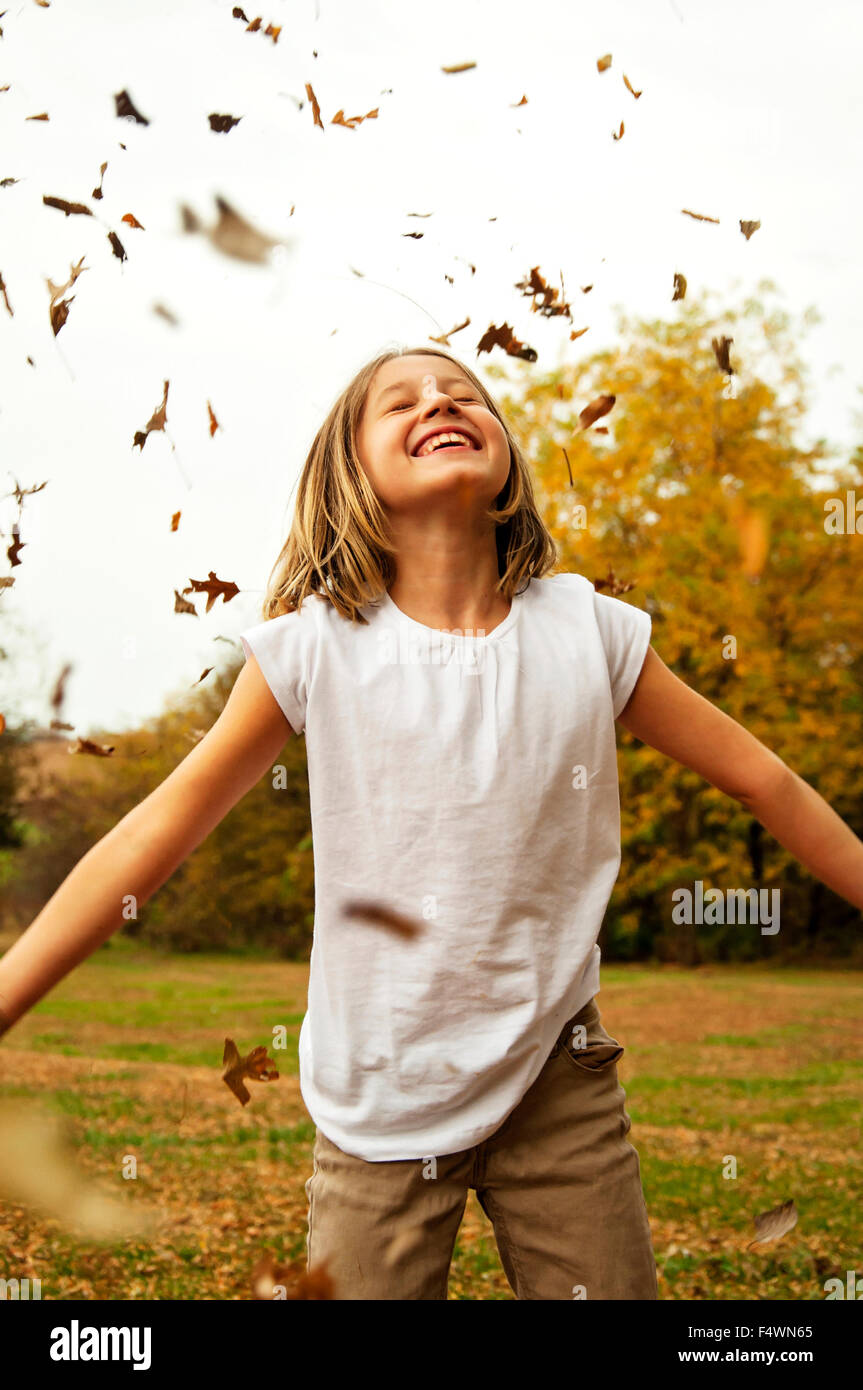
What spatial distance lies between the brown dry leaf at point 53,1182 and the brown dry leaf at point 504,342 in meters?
3.81

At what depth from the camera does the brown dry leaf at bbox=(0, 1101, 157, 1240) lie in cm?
509

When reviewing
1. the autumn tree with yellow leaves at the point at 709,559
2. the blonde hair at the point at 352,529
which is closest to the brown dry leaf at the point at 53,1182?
the blonde hair at the point at 352,529

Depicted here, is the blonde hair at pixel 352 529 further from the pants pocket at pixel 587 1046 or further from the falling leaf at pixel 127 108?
the falling leaf at pixel 127 108

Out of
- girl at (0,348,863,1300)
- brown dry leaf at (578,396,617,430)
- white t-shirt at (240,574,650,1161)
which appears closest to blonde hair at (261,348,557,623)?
girl at (0,348,863,1300)

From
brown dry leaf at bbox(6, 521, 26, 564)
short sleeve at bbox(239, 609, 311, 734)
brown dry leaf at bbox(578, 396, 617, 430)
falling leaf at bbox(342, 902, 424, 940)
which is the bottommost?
falling leaf at bbox(342, 902, 424, 940)

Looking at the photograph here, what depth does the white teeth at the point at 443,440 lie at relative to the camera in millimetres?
2084

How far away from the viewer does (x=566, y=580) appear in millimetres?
2246

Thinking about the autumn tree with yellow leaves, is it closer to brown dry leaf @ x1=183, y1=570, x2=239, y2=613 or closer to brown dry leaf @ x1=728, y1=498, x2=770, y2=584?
brown dry leaf @ x1=728, y1=498, x2=770, y2=584

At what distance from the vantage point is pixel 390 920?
1927 mm

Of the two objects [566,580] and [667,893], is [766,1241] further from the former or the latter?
[667,893]

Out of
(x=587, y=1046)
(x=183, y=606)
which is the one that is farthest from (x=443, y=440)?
(x=183, y=606)

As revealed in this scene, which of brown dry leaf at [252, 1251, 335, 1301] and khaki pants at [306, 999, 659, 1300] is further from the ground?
khaki pants at [306, 999, 659, 1300]
